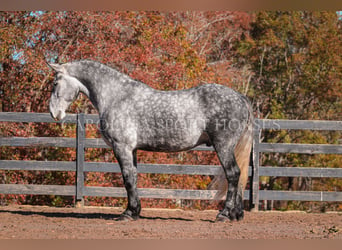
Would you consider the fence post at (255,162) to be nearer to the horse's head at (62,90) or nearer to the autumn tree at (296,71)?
the horse's head at (62,90)

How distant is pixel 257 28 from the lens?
1600 cm

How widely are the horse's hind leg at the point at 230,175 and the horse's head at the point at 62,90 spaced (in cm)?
199

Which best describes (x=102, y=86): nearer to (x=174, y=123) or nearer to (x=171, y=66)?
(x=174, y=123)

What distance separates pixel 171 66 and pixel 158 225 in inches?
220

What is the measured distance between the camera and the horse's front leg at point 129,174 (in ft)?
20.2

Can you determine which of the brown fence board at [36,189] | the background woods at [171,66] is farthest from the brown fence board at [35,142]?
the background woods at [171,66]

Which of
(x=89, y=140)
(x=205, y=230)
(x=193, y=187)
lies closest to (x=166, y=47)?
(x=193, y=187)

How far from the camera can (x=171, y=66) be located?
1112 cm

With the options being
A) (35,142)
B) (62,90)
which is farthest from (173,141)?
(35,142)

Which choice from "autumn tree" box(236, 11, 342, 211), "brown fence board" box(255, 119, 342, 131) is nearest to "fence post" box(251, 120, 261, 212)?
"brown fence board" box(255, 119, 342, 131)

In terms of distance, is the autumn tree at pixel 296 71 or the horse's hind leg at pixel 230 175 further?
the autumn tree at pixel 296 71

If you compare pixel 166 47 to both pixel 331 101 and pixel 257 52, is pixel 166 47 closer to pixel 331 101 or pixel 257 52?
pixel 257 52

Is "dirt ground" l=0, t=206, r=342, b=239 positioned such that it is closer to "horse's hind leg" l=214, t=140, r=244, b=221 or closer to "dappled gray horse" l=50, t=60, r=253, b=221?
"horse's hind leg" l=214, t=140, r=244, b=221

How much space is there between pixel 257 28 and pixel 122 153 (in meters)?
11.0
